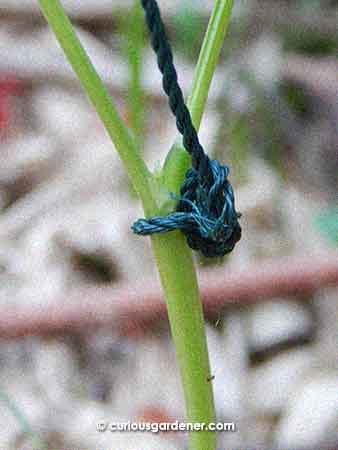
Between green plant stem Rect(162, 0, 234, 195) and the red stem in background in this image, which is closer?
green plant stem Rect(162, 0, 234, 195)

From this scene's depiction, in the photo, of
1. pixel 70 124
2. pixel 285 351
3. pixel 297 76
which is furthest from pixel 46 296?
pixel 297 76

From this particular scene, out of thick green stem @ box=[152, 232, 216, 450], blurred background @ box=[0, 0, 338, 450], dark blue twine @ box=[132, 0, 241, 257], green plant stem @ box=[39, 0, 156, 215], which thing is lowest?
blurred background @ box=[0, 0, 338, 450]

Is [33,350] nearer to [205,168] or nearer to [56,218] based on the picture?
[56,218]

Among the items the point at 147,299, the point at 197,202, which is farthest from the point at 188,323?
the point at 147,299

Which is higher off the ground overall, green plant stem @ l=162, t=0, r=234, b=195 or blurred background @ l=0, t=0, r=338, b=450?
green plant stem @ l=162, t=0, r=234, b=195

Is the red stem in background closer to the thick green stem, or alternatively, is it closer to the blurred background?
the blurred background

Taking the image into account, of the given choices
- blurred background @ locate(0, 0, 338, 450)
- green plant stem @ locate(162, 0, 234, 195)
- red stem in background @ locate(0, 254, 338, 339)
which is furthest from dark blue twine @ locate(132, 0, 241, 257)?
red stem in background @ locate(0, 254, 338, 339)

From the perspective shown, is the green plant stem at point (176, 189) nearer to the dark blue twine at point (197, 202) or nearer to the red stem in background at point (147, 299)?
the dark blue twine at point (197, 202)
